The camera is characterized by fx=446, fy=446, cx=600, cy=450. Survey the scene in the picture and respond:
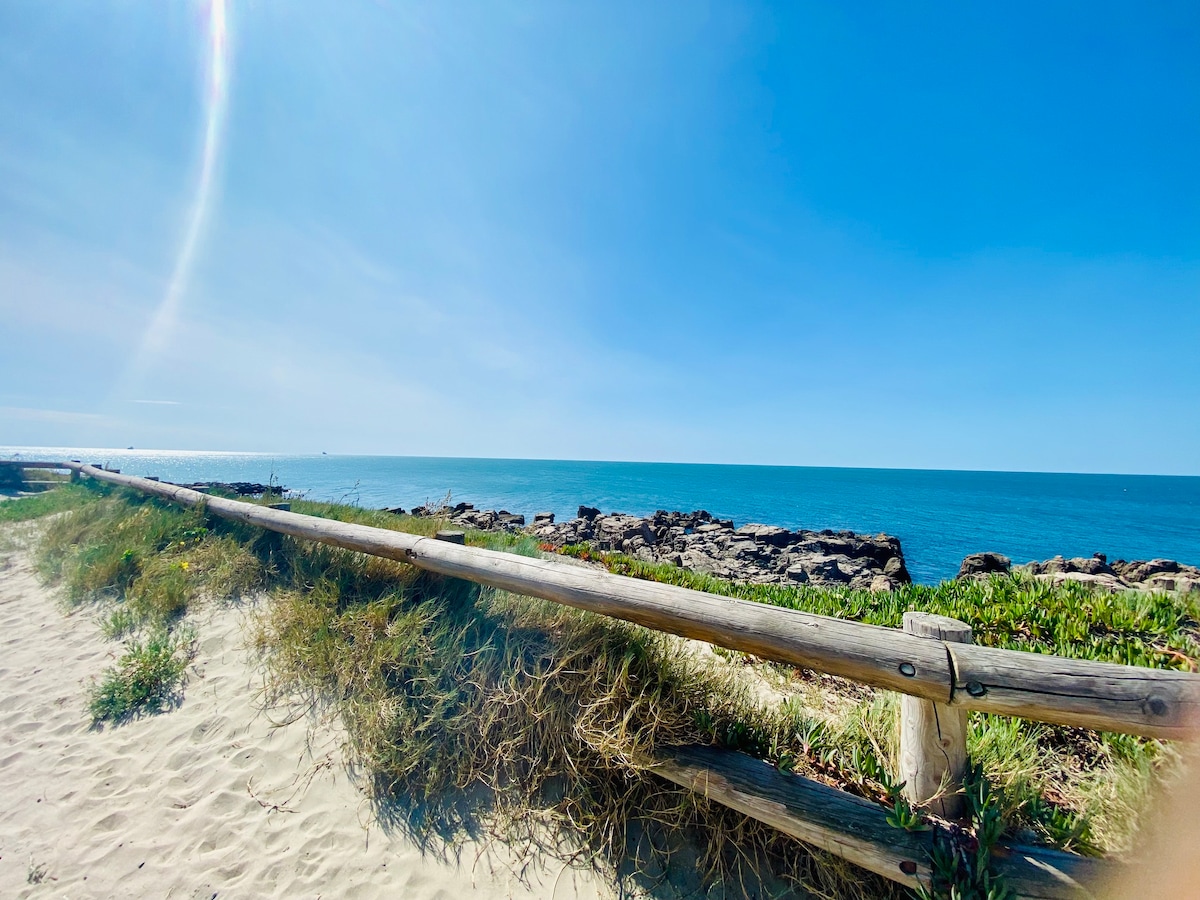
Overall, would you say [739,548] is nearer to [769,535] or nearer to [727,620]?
[769,535]

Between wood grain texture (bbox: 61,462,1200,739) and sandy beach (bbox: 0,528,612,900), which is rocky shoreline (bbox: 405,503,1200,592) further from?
wood grain texture (bbox: 61,462,1200,739)

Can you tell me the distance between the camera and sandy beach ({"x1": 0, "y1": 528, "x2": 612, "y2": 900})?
2406mm

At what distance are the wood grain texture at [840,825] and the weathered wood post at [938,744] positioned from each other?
0.63 feet

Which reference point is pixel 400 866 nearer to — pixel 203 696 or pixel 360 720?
pixel 360 720

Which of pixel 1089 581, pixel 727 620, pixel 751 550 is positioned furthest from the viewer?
pixel 751 550

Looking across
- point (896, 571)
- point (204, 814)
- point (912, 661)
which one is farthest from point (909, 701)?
point (896, 571)

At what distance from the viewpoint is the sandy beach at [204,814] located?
241cm

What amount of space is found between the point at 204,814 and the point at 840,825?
12.1ft

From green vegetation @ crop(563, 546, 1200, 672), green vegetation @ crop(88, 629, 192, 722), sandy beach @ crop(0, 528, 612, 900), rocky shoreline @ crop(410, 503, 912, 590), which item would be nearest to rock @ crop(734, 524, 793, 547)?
rocky shoreline @ crop(410, 503, 912, 590)

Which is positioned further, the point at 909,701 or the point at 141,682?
the point at 141,682

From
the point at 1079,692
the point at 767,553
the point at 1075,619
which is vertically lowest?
the point at 767,553

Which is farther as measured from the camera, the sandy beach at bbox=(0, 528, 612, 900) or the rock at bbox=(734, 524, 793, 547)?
the rock at bbox=(734, 524, 793, 547)

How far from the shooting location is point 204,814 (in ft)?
9.16

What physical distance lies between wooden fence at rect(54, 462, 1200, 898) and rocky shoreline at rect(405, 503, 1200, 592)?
6813 millimetres
